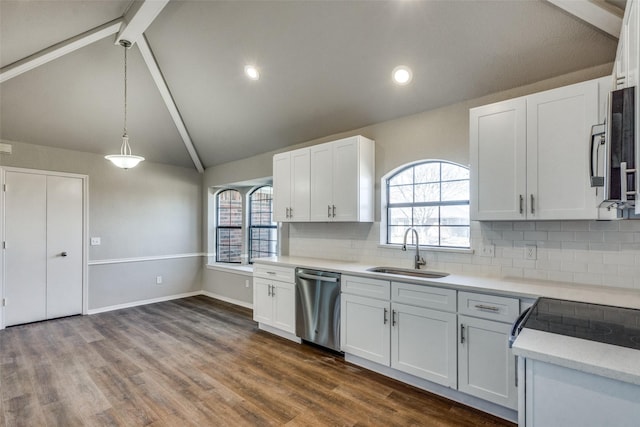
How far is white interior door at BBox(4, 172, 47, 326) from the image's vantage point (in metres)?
4.34

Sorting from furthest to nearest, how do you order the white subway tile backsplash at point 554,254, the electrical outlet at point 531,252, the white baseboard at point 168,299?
the white baseboard at point 168,299, the electrical outlet at point 531,252, the white subway tile backsplash at point 554,254

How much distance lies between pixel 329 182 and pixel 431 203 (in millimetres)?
1167

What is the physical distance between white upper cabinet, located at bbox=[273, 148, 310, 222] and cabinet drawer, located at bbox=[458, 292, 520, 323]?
2122 mm

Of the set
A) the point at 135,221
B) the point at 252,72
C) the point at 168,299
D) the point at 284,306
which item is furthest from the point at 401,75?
the point at 168,299

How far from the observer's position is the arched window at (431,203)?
126 inches

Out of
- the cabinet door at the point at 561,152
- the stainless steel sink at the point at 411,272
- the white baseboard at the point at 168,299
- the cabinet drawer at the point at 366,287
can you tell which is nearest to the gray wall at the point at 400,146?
the stainless steel sink at the point at 411,272

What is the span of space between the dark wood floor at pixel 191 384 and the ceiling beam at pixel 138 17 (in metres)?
3.49

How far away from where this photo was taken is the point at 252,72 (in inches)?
144

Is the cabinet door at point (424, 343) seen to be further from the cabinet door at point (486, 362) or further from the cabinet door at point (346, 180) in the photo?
the cabinet door at point (346, 180)

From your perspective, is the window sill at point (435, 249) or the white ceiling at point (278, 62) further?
the window sill at point (435, 249)

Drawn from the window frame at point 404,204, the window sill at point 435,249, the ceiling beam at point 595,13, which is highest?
the ceiling beam at point 595,13

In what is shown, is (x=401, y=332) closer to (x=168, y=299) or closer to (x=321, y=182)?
(x=321, y=182)

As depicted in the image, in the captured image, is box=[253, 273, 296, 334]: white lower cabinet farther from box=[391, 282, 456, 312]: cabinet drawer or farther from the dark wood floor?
box=[391, 282, 456, 312]: cabinet drawer

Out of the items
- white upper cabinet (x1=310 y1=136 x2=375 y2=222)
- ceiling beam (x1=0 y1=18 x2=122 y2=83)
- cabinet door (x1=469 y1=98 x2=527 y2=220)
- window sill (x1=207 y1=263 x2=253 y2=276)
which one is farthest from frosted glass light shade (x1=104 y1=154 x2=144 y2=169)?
cabinet door (x1=469 y1=98 x2=527 y2=220)
